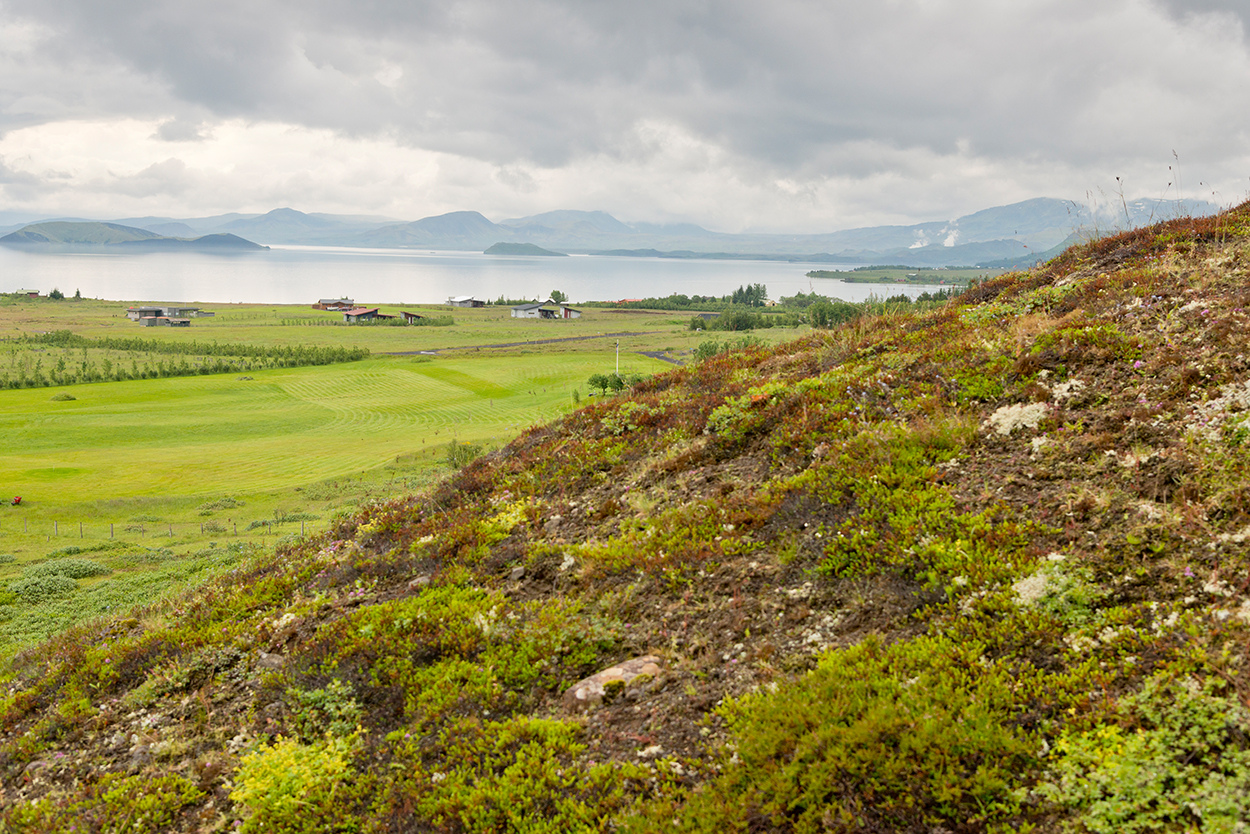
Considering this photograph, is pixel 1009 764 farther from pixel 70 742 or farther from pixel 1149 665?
pixel 70 742

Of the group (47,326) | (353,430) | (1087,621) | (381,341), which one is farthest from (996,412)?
(47,326)

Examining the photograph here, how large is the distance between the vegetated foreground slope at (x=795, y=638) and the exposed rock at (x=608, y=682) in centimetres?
5

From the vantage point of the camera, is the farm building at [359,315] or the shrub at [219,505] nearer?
the shrub at [219,505]

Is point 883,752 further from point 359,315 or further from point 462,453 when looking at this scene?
point 359,315

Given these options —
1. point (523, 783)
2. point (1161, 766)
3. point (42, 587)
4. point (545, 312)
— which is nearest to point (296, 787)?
point (523, 783)

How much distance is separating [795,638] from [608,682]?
6.04 feet

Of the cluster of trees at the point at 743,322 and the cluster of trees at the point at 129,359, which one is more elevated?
the cluster of trees at the point at 743,322

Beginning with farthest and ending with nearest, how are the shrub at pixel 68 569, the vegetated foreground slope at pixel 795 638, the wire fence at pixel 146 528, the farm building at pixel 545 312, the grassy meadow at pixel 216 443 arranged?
the farm building at pixel 545 312
the wire fence at pixel 146 528
the grassy meadow at pixel 216 443
the shrub at pixel 68 569
the vegetated foreground slope at pixel 795 638

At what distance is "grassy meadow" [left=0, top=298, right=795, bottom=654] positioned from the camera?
88.7 feet

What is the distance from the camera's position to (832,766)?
4.62 metres

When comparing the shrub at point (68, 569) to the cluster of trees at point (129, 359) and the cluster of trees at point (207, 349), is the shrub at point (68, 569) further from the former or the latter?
the cluster of trees at point (207, 349)

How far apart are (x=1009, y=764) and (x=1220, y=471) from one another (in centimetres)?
381

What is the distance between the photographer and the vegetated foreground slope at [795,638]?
454 cm

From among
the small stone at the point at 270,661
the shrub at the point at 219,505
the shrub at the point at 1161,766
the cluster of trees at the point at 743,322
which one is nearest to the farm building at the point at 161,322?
the cluster of trees at the point at 743,322
